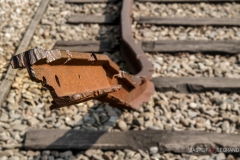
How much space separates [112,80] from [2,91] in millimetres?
1581

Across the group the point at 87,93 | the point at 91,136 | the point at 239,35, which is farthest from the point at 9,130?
the point at 239,35

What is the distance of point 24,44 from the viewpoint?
4035mm

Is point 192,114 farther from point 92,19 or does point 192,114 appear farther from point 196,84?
point 92,19

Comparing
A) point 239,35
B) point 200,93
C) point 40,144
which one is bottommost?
point 40,144

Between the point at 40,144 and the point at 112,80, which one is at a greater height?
the point at 112,80

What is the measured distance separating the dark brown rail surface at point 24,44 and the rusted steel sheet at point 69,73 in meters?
1.50

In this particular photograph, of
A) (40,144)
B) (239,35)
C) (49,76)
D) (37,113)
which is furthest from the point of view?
(239,35)

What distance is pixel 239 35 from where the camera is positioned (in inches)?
163

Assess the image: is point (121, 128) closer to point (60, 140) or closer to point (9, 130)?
point (60, 140)

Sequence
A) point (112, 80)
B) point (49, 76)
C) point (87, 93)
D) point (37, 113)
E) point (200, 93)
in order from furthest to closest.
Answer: point (200, 93), point (37, 113), point (112, 80), point (87, 93), point (49, 76)

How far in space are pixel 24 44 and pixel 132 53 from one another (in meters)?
1.49

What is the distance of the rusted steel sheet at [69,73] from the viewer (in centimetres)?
A: 132

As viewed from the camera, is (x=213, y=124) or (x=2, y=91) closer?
(x=213, y=124)

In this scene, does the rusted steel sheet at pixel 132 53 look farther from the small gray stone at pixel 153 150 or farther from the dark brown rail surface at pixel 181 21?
the small gray stone at pixel 153 150
